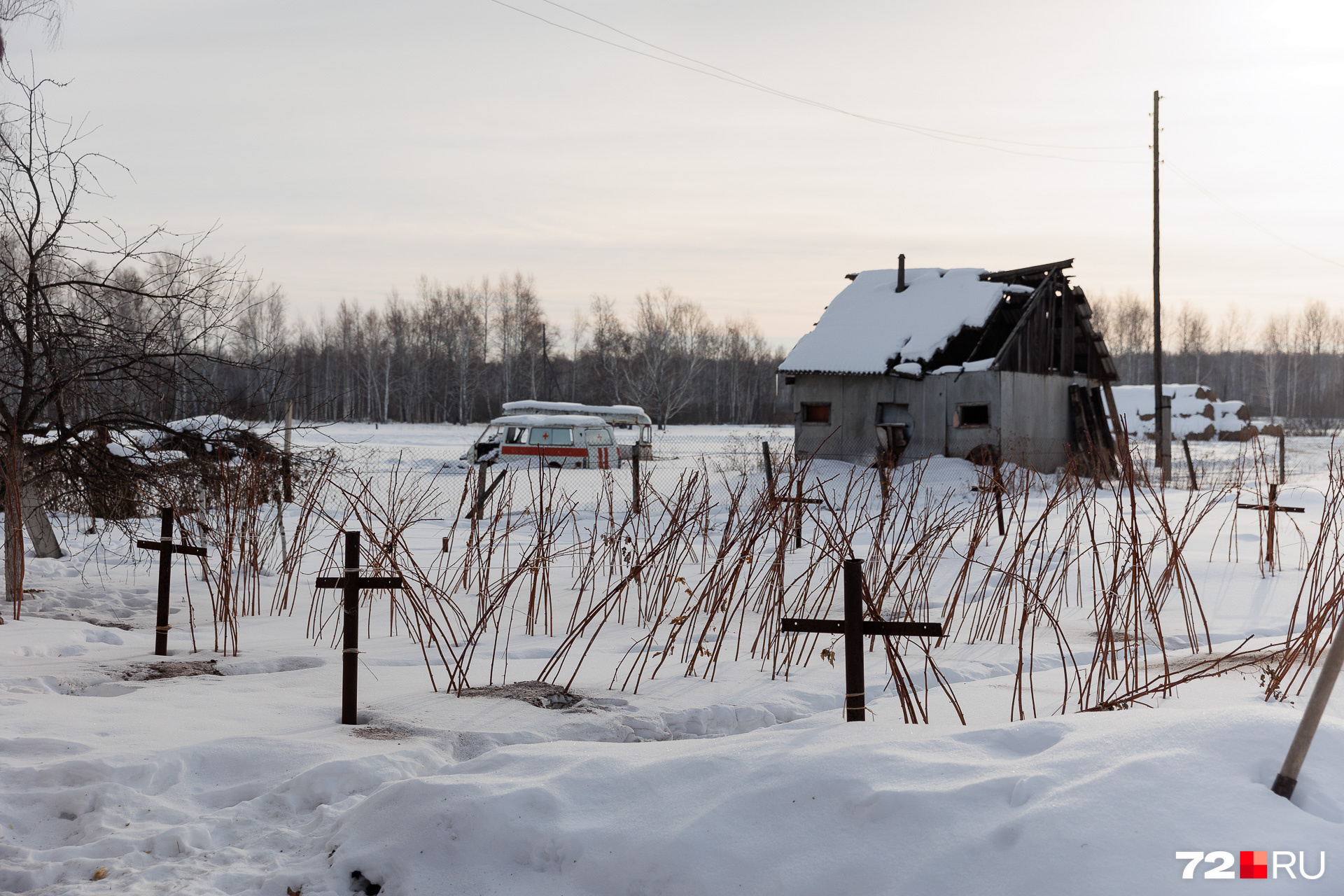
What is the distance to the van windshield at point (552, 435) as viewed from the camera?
20.4 metres

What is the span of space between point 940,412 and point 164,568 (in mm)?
13770

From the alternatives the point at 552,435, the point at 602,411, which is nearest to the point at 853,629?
the point at 552,435

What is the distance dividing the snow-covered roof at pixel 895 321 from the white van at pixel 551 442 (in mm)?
5222

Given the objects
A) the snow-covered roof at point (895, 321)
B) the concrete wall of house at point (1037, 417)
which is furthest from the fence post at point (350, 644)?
the snow-covered roof at point (895, 321)

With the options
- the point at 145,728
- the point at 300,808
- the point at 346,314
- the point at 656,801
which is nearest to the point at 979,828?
the point at 656,801

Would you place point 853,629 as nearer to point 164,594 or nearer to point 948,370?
point 164,594

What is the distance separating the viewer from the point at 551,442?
2045cm

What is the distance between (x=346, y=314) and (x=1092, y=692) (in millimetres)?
57852

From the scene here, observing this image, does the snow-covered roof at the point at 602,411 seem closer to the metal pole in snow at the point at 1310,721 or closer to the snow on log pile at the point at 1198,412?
the snow on log pile at the point at 1198,412

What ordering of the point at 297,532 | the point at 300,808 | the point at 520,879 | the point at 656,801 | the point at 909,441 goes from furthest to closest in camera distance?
the point at 909,441
the point at 297,532
the point at 300,808
the point at 656,801
the point at 520,879

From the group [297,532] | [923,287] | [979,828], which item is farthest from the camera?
[923,287]

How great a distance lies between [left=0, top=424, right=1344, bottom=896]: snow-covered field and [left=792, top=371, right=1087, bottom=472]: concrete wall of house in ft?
37.3

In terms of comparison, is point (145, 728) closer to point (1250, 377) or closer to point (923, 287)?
point (923, 287)

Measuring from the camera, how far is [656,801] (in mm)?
2678
